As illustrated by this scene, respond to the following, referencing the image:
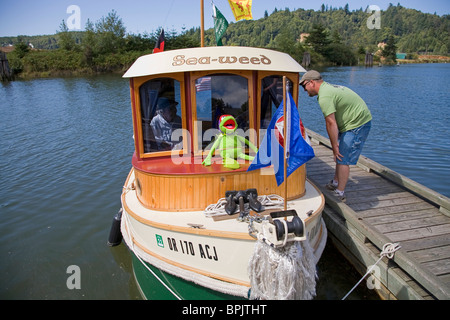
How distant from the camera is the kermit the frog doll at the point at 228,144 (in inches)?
168

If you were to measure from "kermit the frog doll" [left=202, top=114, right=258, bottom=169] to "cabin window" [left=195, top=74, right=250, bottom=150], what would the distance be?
20 centimetres

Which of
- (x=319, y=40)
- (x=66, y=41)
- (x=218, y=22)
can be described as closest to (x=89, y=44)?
(x=66, y=41)

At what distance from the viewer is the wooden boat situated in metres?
3.78

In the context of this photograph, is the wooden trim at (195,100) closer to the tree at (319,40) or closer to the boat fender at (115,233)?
the boat fender at (115,233)

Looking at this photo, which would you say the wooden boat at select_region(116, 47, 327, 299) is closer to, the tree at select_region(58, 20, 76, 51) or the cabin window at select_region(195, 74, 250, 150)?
the cabin window at select_region(195, 74, 250, 150)

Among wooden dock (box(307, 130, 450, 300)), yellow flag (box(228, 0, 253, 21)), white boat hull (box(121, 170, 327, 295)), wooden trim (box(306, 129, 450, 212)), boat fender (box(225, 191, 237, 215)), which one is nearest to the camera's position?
white boat hull (box(121, 170, 327, 295))

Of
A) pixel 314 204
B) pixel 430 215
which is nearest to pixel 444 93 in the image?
pixel 430 215

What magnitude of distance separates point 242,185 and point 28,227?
18.3 feet

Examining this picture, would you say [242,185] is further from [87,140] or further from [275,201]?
[87,140]

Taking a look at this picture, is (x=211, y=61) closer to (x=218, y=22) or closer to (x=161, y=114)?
(x=161, y=114)

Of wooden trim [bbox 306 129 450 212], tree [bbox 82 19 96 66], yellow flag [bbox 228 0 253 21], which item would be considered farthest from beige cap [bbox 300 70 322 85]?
tree [bbox 82 19 96 66]

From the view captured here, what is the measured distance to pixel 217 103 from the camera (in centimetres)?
449

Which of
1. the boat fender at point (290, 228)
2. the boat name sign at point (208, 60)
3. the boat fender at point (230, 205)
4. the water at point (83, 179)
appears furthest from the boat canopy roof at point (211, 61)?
the water at point (83, 179)

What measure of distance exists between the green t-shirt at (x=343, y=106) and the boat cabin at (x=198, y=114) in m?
0.50
